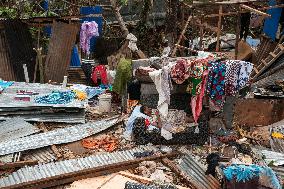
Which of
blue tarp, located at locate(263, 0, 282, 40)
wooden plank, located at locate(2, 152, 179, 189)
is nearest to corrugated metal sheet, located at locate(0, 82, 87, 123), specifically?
wooden plank, located at locate(2, 152, 179, 189)

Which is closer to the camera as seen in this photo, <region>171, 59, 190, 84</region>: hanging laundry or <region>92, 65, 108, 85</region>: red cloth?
<region>171, 59, 190, 84</region>: hanging laundry

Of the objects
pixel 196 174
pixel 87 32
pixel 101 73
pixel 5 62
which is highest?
pixel 87 32

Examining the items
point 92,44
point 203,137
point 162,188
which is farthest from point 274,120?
point 92,44

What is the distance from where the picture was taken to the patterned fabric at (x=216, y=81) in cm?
967

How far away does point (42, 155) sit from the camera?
9453 mm

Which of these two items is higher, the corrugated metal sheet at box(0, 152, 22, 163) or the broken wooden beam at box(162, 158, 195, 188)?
the corrugated metal sheet at box(0, 152, 22, 163)

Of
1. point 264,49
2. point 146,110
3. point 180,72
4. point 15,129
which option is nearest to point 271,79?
point 264,49

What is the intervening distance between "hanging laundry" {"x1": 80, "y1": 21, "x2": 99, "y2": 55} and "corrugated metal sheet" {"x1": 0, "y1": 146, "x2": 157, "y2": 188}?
7.57m

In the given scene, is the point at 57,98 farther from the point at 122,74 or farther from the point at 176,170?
the point at 176,170

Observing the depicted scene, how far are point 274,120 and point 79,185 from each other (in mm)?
6303

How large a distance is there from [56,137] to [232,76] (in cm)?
500

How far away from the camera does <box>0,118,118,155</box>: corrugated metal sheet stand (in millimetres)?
9383

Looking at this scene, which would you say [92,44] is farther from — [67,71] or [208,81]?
[208,81]

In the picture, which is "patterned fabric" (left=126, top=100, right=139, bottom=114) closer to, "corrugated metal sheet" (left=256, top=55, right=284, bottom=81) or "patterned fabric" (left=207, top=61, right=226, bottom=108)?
"patterned fabric" (left=207, top=61, right=226, bottom=108)
